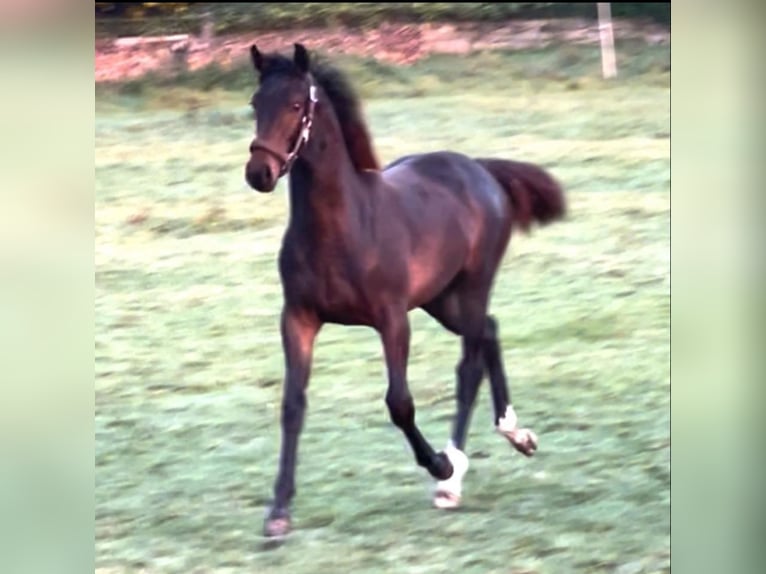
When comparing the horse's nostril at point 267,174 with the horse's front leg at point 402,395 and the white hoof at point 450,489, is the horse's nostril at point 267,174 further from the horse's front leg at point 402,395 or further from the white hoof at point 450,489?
the white hoof at point 450,489

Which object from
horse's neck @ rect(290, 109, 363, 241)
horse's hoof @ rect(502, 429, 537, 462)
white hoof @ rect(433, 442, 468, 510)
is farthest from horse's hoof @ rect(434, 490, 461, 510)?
horse's neck @ rect(290, 109, 363, 241)

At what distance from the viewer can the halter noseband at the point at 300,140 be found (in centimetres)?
264

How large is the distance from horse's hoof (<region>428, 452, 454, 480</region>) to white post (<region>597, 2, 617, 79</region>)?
0.90 metres

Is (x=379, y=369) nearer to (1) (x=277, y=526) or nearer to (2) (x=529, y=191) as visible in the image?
(1) (x=277, y=526)

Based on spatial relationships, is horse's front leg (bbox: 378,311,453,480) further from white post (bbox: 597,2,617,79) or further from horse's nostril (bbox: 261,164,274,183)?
white post (bbox: 597,2,617,79)

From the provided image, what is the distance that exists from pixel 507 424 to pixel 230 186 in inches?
30.7

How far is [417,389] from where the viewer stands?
276 centimetres

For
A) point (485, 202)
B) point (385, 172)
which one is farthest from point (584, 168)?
point (385, 172)

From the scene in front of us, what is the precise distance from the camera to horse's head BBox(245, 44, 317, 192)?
264cm

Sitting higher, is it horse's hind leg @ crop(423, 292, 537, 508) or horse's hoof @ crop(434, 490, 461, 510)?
horse's hind leg @ crop(423, 292, 537, 508)

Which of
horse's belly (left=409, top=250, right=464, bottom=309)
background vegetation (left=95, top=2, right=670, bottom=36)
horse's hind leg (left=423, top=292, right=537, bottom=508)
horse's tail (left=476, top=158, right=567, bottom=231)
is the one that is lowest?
horse's hind leg (left=423, top=292, right=537, bottom=508)

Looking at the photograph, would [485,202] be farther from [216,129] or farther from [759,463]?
[759,463]

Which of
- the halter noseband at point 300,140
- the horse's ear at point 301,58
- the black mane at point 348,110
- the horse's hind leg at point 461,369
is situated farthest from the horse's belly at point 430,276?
the horse's ear at point 301,58

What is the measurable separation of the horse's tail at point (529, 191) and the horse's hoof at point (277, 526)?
805mm
